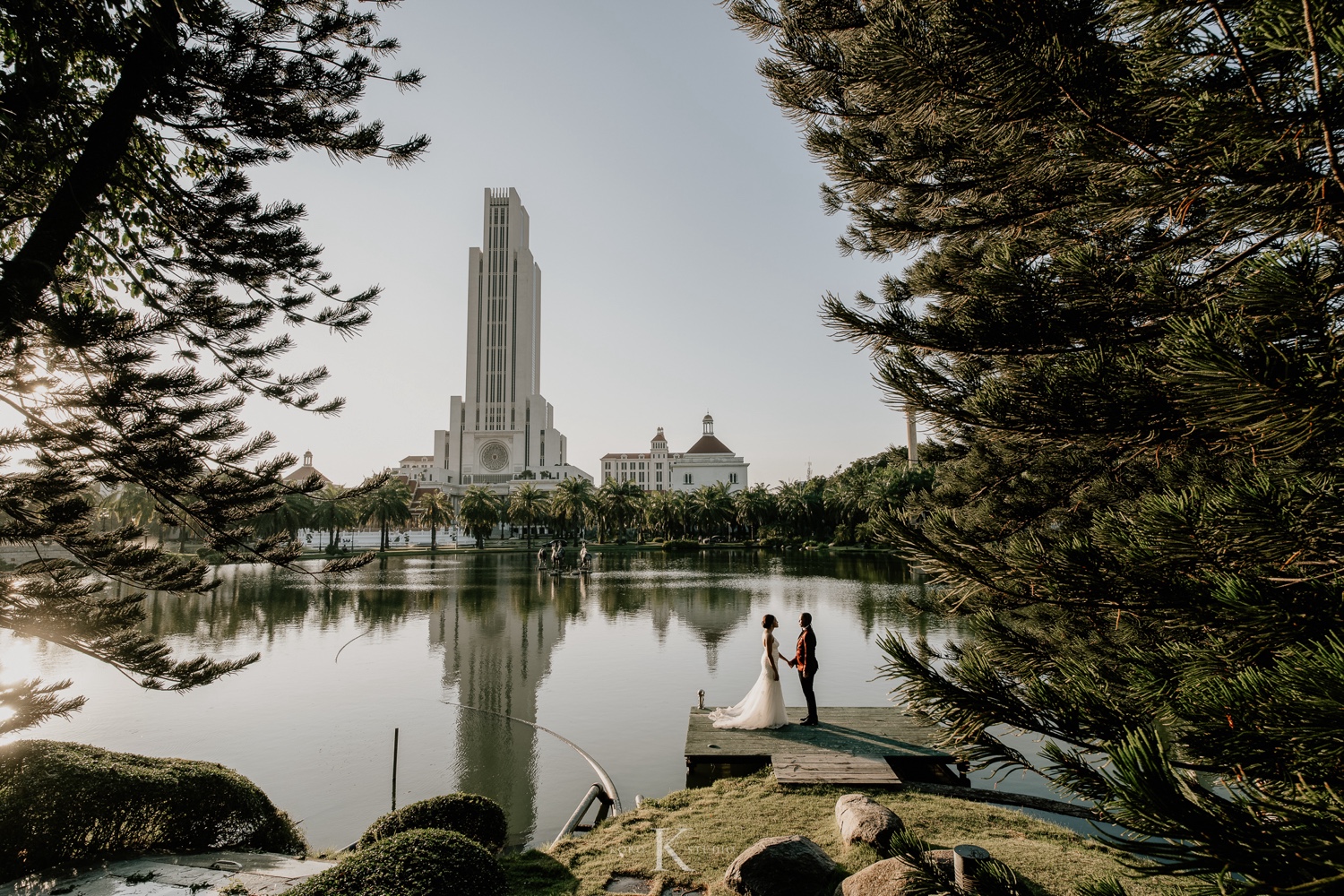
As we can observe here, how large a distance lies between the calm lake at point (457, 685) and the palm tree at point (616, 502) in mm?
27859

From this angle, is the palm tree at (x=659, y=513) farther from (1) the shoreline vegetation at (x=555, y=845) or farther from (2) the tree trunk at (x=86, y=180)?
(2) the tree trunk at (x=86, y=180)

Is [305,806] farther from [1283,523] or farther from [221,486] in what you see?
[1283,523]

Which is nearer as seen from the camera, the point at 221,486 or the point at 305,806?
the point at 221,486

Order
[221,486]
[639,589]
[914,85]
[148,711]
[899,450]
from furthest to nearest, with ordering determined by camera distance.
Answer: [639,589] → [148,711] → [899,450] → [221,486] → [914,85]

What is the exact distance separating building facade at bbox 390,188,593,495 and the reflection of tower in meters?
64.1

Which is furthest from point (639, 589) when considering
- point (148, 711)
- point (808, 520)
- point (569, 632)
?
point (808, 520)

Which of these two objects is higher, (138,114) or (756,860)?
(138,114)

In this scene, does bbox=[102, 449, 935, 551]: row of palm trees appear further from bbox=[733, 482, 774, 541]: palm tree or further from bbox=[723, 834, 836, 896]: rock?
bbox=[723, 834, 836, 896]: rock

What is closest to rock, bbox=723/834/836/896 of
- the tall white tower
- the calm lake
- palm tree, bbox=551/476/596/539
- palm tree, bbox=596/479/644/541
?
the calm lake

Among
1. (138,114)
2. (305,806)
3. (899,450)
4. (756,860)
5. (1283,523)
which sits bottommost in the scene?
(305,806)

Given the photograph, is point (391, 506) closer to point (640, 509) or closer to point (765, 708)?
point (640, 509)

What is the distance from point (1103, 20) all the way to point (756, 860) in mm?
4760

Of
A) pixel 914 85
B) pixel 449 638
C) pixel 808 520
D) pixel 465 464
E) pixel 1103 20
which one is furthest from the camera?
pixel 465 464

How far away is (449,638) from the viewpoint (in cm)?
1565
